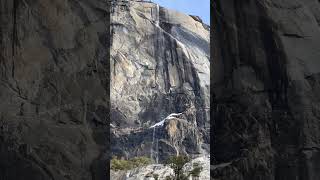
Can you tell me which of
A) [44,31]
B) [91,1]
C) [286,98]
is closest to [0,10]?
[44,31]

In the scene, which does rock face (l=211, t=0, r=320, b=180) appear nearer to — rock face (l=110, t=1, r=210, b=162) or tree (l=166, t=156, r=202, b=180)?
tree (l=166, t=156, r=202, b=180)

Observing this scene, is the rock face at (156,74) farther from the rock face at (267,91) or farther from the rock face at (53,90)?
the rock face at (267,91)

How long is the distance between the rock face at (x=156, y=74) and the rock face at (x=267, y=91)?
41.5 m

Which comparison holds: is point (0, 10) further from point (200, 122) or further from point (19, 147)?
point (200, 122)

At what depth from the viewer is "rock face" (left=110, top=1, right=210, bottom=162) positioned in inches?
2046

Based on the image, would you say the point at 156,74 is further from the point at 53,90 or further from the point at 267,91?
the point at 267,91

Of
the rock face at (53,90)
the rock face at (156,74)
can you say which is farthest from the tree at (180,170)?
the rock face at (156,74)

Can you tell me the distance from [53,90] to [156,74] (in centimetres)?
4506

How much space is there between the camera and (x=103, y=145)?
955cm

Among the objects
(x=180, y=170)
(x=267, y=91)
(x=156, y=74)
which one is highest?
(x=156, y=74)

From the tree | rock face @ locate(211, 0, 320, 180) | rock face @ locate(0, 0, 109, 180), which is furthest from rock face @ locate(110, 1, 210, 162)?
rock face @ locate(211, 0, 320, 180)

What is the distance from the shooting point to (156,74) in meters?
54.5

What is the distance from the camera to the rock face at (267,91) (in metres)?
9.02

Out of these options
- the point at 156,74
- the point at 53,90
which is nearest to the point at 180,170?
the point at 53,90
